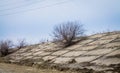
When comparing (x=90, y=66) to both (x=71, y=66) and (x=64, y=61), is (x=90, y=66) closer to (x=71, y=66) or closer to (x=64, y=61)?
(x=71, y=66)

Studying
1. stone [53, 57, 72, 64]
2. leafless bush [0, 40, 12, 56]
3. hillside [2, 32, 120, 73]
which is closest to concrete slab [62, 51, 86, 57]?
hillside [2, 32, 120, 73]

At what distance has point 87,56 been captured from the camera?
1284cm

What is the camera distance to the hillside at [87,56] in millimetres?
10938

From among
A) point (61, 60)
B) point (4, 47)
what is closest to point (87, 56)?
point (61, 60)

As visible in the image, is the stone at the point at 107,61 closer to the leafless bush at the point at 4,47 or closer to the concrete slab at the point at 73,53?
the concrete slab at the point at 73,53

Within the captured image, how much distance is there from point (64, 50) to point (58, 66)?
2720mm

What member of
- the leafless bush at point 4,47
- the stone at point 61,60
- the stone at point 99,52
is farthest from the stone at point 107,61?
the leafless bush at point 4,47

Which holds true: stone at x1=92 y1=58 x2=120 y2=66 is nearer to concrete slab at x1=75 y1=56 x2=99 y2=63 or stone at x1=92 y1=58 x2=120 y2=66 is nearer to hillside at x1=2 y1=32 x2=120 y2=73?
hillside at x1=2 y1=32 x2=120 y2=73

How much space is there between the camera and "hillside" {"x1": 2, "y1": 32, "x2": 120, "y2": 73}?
10938mm

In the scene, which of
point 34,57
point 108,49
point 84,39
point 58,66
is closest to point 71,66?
point 58,66

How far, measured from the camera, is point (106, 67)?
10.5 m

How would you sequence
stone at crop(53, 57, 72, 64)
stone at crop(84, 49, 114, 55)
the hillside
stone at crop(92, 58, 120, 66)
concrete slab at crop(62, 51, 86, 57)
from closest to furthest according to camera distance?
stone at crop(92, 58, 120, 66)
the hillside
stone at crop(84, 49, 114, 55)
stone at crop(53, 57, 72, 64)
concrete slab at crop(62, 51, 86, 57)

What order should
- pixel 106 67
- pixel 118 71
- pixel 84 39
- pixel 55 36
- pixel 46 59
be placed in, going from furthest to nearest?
pixel 55 36 < pixel 84 39 < pixel 46 59 < pixel 106 67 < pixel 118 71

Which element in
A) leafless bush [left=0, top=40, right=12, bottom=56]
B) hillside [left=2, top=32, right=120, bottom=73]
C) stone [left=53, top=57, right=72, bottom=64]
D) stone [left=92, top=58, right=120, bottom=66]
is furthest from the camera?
leafless bush [left=0, top=40, right=12, bottom=56]
